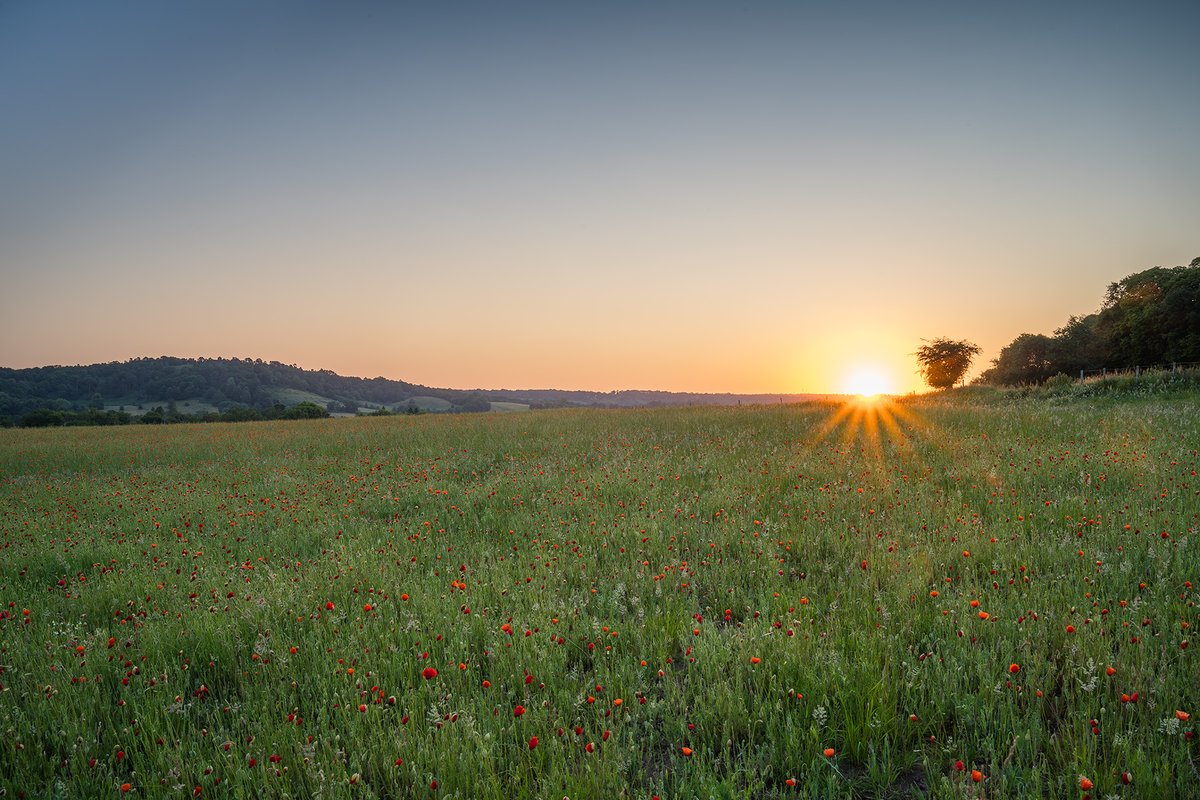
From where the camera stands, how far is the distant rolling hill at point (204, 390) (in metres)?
96.2

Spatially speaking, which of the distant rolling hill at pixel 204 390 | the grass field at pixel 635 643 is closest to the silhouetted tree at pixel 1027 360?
the distant rolling hill at pixel 204 390

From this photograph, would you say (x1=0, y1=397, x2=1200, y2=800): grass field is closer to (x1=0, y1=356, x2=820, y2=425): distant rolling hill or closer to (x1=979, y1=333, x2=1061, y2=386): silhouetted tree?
(x1=979, y1=333, x2=1061, y2=386): silhouetted tree

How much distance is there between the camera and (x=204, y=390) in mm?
107188

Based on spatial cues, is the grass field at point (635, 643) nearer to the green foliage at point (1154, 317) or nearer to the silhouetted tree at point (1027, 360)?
the green foliage at point (1154, 317)

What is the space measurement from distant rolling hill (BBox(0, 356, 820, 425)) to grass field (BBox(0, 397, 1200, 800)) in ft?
262

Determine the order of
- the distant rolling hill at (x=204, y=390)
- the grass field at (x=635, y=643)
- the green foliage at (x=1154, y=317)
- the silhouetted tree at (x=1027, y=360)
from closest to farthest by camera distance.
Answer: the grass field at (x=635, y=643) → the green foliage at (x=1154, y=317) → the silhouetted tree at (x=1027, y=360) → the distant rolling hill at (x=204, y=390)

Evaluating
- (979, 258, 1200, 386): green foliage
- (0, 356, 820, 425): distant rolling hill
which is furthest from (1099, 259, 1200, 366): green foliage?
(0, 356, 820, 425): distant rolling hill

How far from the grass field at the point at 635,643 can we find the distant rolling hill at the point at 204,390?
262ft

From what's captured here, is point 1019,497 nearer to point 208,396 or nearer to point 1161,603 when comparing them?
point 1161,603

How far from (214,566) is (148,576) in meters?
0.64

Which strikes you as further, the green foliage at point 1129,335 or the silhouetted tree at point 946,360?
the silhouetted tree at point 946,360

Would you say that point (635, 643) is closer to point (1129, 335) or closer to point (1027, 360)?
point (1129, 335)

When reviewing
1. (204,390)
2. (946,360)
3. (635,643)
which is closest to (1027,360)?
(946,360)

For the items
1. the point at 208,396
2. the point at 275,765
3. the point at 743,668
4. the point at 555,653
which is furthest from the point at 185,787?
the point at 208,396
